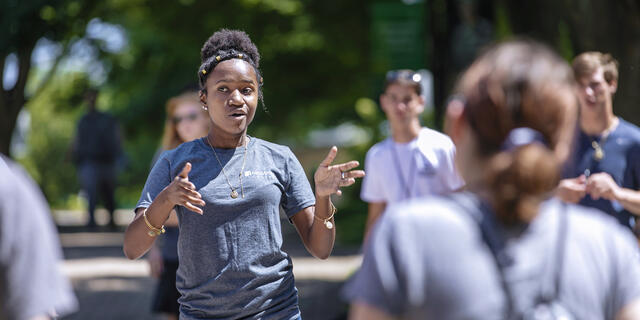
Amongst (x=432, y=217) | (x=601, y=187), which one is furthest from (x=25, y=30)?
(x=432, y=217)

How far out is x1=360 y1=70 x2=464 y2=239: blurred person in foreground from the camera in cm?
490

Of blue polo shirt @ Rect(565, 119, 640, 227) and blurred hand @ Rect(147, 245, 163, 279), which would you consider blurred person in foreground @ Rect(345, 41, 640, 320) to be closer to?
blue polo shirt @ Rect(565, 119, 640, 227)

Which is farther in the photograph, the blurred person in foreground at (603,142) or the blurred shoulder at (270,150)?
the blurred person in foreground at (603,142)

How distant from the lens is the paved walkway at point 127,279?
8055 millimetres

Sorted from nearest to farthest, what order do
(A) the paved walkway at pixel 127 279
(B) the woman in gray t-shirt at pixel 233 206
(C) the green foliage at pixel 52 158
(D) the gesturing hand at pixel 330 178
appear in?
(B) the woman in gray t-shirt at pixel 233 206, (D) the gesturing hand at pixel 330 178, (A) the paved walkway at pixel 127 279, (C) the green foliage at pixel 52 158

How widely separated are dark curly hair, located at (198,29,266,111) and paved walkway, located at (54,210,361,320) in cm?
420

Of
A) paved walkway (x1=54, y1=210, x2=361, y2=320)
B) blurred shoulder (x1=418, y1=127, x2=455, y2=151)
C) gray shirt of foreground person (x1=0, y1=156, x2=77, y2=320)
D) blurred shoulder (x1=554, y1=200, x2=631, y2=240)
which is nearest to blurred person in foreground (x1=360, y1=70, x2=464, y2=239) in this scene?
blurred shoulder (x1=418, y1=127, x2=455, y2=151)

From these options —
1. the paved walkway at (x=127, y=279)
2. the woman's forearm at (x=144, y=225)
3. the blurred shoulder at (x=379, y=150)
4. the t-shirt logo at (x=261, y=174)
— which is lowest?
the paved walkway at (x=127, y=279)

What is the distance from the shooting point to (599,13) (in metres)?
8.23

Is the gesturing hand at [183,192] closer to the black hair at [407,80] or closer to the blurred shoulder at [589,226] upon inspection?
the blurred shoulder at [589,226]

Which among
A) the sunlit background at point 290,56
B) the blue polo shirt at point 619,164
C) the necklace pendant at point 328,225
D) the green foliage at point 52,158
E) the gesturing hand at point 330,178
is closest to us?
the gesturing hand at point 330,178

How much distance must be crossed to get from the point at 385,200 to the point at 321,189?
1.81 metres

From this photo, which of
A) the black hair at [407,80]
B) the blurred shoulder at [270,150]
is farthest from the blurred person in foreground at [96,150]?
the blurred shoulder at [270,150]

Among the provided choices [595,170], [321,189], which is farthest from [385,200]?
[321,189]
